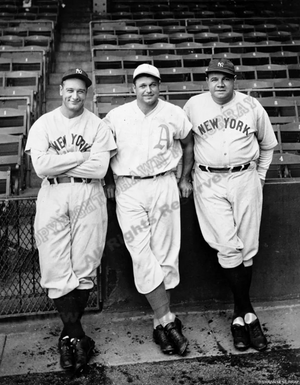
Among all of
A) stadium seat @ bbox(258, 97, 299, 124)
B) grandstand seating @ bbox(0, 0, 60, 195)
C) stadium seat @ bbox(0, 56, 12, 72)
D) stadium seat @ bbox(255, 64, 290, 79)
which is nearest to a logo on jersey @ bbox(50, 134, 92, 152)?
grandstand seating @ bbox(0, 0, 60, 195)

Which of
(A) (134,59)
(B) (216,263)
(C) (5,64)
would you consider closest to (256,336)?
(B) (216,263)

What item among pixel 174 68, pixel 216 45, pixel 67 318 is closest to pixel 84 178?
pixel 67 318

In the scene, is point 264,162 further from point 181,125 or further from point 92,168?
point 92,168

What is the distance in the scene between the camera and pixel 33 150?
8.50 feet

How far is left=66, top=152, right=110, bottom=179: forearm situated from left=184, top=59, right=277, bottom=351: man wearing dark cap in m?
0.67

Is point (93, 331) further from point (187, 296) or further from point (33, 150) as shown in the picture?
point (33, 150)

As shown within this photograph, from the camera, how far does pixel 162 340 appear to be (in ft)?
9.03

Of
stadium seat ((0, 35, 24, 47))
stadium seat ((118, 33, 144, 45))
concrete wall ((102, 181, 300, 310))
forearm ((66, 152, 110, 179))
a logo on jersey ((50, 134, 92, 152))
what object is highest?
stadium seat ((118, 33, 144, 45))

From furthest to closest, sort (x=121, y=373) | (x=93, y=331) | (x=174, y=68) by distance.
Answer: (x=174, y=68) < (x=93, y=331) < (x=121, y=373)

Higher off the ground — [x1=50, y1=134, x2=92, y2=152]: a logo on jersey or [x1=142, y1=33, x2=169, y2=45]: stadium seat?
[x1=142, y1=33, x2=169, y2=45]: stadium seat

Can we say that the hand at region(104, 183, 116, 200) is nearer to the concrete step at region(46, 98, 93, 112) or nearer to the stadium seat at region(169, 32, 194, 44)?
the concrete step at region(46, 98, 93, 112)

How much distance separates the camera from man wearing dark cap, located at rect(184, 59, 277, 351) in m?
2.82

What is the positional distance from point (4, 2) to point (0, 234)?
9254 mm

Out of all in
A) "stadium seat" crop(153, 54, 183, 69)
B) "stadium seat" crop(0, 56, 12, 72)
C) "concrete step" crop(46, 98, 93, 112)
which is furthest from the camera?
"stadium seat" crop(153, 54, 183, 69)
